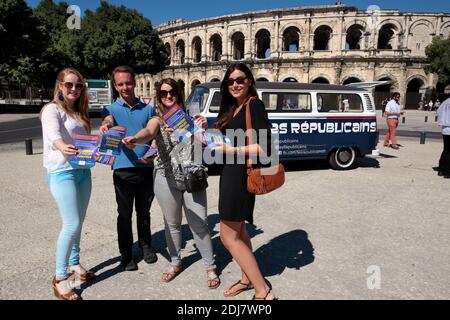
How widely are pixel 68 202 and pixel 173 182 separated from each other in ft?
3.08

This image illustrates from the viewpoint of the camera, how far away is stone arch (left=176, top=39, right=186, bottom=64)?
47750mm

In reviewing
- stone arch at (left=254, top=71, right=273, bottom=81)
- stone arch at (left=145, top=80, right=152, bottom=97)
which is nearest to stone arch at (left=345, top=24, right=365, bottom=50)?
stone arch at (left=254, top=71, right=273, bottom=81)

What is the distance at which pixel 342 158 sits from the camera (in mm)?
8688

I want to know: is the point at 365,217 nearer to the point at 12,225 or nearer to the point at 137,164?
the point at 137,164

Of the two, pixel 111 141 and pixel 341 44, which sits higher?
pixel 341 44

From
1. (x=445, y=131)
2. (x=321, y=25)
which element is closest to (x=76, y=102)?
(x=445, y=131)

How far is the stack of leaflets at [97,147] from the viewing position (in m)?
2.69

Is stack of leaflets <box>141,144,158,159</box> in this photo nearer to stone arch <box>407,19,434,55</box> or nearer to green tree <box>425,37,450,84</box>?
green tree <box>425,37,450,84</box>

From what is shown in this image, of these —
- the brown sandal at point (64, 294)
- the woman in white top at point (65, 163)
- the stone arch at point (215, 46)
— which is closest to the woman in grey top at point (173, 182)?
the woman in white top at point (65, 163)

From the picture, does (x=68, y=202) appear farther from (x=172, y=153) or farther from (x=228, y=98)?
(x=228, y=98)

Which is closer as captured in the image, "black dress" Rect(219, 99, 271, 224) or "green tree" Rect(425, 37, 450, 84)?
"black dress" Rect(219, 99, 271, 224)

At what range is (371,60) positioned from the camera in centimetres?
3697

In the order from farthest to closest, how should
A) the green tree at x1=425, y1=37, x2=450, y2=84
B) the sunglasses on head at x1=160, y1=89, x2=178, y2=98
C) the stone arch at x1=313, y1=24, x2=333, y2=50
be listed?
1. the stone arch at x1=313, y1=24, x2=333, y2=50
2. the green tree at x1=425, y1=37, x2=450, y2=84
3. the sunglasses on head at x1=160, y1=89, x2=178, y2=98
